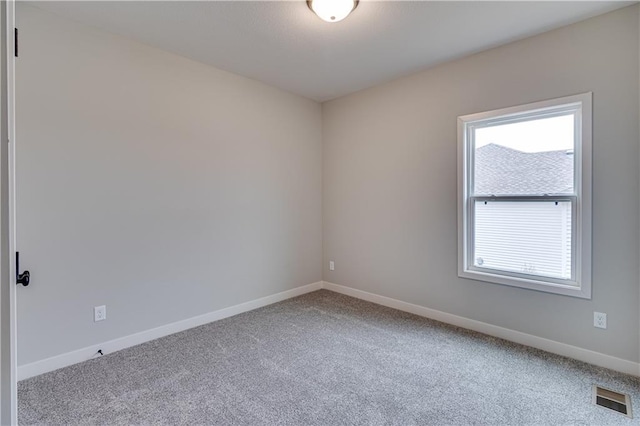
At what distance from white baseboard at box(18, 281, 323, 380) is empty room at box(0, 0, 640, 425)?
15 millimetres

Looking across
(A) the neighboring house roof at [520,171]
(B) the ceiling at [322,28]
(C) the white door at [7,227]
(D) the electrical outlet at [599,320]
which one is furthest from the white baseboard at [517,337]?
(C) the white door at [7,227]

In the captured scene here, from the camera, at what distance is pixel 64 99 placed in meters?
2.33

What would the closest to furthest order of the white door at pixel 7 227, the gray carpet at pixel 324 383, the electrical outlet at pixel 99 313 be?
the white door at pixel 7 227 < the gray carpet at pixel 324 383 < the electrical outlet at pixel 99 313

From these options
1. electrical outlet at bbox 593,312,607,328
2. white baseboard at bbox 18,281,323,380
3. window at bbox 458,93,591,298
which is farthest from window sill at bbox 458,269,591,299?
white baseboard at bbox 18,281,323,380

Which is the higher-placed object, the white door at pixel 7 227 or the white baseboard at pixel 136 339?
the white door at pixel 7 227

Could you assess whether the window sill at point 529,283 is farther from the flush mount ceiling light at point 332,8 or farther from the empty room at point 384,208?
the flush mount ceiling light at point 332,8

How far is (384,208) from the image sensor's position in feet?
12.1

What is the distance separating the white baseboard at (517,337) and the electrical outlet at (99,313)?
8.94 feet

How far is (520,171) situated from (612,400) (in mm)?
1747

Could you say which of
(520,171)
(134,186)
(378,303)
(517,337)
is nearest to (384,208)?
(378,303)

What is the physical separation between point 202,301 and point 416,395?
2.18m

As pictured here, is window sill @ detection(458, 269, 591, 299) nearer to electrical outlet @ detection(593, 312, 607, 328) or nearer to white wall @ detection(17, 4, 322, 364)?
electrical outlet @ detection(593, 312, 607, 328)

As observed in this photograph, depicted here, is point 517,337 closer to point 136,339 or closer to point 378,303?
point 378,303

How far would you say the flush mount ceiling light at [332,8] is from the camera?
6.72 ft
